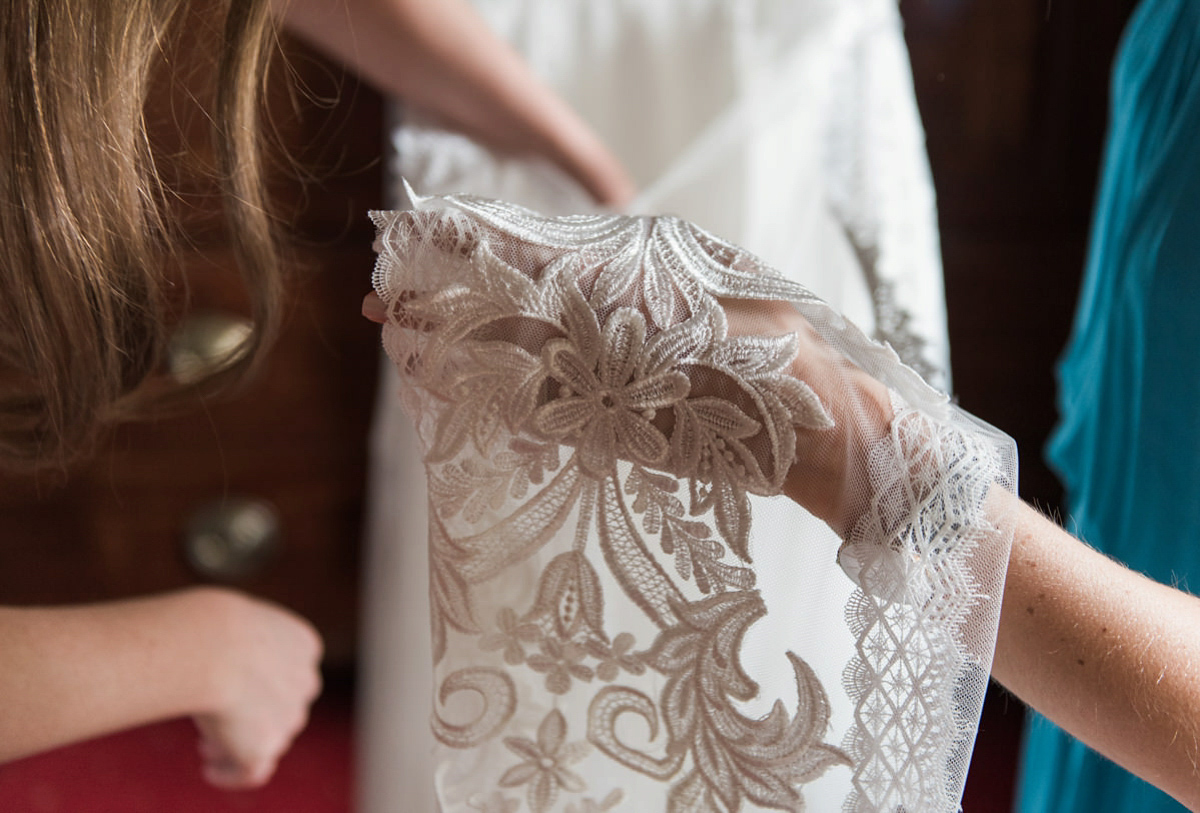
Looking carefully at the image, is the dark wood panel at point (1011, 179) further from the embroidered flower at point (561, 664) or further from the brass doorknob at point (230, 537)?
Result: the brass doorknob at point (230, 537)

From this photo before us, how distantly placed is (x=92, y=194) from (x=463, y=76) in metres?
0.33

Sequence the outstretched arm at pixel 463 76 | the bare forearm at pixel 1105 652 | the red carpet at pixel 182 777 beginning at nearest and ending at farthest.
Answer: the bare forearm at pixel 1105 652 → the outstretched arm at pixel 463 76 → the red carpet at pixel 182 777

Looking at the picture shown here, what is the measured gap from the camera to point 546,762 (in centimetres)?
33

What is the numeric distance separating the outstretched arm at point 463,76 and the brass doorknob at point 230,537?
43 centimetres

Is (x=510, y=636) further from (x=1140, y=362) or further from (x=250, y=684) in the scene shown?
(x=1140, y=362)

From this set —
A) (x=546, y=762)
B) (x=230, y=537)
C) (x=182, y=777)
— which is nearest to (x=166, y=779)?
(x=182, y=777)

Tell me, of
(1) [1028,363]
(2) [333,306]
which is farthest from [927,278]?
(2) [333,306]

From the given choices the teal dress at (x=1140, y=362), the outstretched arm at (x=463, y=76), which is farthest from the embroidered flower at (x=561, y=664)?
the outstretched arm at (x=463, y=76)

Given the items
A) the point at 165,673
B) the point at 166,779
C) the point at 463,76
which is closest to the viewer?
the point at 165,673

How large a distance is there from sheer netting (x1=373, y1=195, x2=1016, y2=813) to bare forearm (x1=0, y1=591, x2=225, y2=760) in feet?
0.53

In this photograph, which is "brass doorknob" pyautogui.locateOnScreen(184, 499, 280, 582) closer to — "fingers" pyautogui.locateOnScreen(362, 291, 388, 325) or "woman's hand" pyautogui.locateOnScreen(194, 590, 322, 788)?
"woman's hand" pyautogui.locateOnScreen(194, 590, 322, 788)

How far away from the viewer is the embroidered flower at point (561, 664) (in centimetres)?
31

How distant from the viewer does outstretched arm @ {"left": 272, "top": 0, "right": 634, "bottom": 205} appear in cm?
58

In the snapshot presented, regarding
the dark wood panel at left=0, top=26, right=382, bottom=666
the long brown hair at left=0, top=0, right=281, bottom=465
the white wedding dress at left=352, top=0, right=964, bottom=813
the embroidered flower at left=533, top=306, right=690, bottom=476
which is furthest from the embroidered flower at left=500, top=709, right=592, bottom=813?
the dark wood panel at left=0, top=26, right=382, bottom=666
